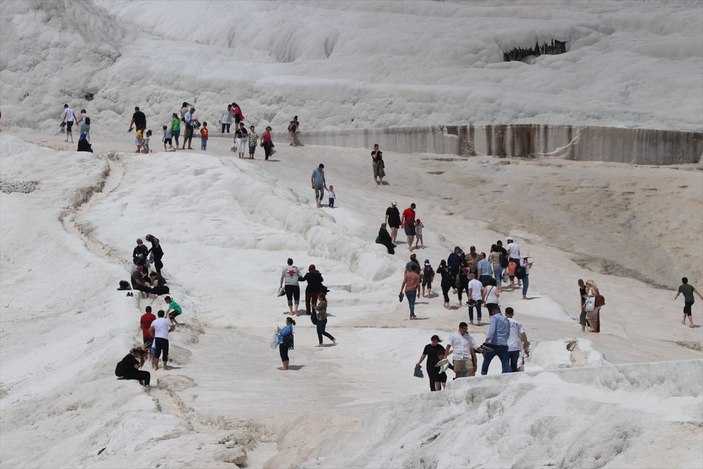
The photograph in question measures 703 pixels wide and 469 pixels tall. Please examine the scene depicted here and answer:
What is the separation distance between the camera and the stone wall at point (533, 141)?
3475cm

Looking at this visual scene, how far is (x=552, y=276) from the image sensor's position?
86.4ft

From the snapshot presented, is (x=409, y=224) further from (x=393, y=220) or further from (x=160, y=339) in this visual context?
(x=160, y=339)

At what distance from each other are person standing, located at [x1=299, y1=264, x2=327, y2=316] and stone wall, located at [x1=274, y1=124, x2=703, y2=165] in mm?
16378

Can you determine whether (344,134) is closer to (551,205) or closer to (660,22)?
(551,205)

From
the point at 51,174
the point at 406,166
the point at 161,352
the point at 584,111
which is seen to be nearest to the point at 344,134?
the point at 406,166

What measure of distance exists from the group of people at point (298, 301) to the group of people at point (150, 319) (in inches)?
63.7

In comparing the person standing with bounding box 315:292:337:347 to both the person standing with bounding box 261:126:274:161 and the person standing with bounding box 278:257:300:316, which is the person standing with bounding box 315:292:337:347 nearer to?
the person standing with bounding box 278:257:300:316

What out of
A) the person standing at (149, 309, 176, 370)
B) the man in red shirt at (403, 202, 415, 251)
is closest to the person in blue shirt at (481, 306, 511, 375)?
the person standing at (149, 309, 176, 370)

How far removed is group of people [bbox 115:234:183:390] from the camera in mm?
15406

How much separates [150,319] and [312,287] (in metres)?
3.66

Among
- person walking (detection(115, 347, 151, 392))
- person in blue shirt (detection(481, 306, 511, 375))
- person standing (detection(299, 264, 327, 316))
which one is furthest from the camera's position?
person standing (detection(299, 264, 327, 316))

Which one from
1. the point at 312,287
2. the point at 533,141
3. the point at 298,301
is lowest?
the point at 298,301

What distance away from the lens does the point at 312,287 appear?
20547 millimetres

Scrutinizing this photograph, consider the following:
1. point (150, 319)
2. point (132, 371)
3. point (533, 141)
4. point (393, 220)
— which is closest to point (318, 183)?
point (393, 220)
